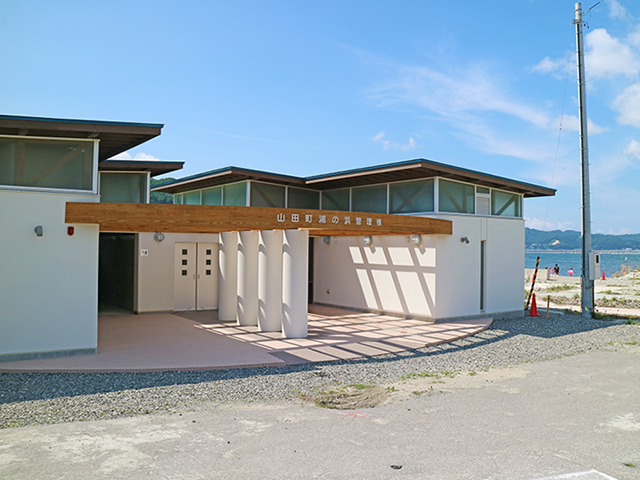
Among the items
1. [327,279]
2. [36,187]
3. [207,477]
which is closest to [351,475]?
[207,477]

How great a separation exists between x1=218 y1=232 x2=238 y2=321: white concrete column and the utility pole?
11594 mm

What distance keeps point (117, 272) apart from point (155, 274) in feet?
9.36

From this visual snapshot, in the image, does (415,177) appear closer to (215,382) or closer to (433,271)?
(433,271)

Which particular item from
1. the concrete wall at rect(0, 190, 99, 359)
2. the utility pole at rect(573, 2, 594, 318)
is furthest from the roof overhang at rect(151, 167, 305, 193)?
the utility pole at rect(573, 2, 594, 318)

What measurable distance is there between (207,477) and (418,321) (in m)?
10.9

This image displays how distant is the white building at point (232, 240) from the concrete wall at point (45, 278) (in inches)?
0.8

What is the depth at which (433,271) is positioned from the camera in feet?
47.2

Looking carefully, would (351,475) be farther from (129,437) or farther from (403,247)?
(403,247)

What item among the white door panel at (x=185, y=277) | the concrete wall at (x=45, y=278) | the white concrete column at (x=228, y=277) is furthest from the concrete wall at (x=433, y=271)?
the concrete wall at (x=45, y=278)

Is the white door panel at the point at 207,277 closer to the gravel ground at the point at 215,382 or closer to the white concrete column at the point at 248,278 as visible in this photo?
the white concrete column at the point at 248,278

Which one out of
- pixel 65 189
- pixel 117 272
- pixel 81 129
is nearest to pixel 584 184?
pixel 81 129

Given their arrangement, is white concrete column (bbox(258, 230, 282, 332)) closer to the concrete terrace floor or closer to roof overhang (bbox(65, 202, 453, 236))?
the concrete terrace floor

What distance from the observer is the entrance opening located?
1639 cm

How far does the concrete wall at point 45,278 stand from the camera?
9.09 m
